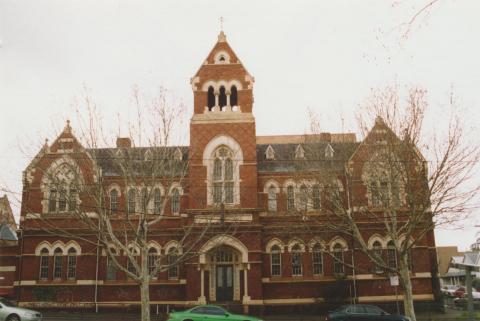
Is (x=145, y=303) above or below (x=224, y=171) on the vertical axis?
below

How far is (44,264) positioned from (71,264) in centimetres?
188

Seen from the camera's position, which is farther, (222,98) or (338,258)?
(222,98)

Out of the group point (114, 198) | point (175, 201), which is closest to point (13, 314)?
point (114, 198)

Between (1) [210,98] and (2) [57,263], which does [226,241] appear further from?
(2) [57,263]

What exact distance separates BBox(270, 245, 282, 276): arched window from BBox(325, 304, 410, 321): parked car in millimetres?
9617

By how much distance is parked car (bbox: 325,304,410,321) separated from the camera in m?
24.9

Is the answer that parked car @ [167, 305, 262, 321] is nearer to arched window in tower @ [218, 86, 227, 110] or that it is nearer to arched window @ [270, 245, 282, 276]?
arched window @ [270, 245, 282, 276]

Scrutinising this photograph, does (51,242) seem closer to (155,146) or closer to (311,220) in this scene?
(155,146)

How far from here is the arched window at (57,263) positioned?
35281mm

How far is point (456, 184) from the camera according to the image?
24.3 meters

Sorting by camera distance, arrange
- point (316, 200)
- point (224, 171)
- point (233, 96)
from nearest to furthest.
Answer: point (316, 200)
point (224, 171)
point (233, 96)

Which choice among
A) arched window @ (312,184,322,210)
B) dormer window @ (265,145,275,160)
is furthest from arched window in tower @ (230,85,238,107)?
arched window @ (312,184,322,210)

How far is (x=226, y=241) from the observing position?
108 feet

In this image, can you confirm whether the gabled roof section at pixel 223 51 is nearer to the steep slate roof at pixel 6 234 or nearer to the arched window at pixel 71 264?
the arched window at pixel 71 264
